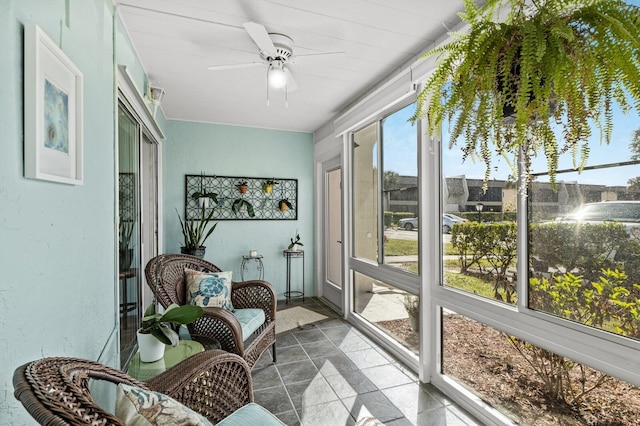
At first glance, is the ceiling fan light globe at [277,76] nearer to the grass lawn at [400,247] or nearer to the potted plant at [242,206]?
the grass lawn at [400,247]

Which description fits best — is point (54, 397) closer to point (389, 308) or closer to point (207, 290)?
point (207, 290)

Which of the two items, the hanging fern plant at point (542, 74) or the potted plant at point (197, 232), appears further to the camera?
the potted plant at point (197, 232)

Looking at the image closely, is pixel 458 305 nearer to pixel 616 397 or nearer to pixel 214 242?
pixel 616 397

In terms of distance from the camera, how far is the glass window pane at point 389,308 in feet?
8.84

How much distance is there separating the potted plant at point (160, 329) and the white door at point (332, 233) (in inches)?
103

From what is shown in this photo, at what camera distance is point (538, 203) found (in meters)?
1.64

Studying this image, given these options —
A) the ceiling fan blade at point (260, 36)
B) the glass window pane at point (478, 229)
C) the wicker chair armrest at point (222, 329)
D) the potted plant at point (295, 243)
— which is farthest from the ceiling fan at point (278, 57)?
the potted plant at point (295, 243)

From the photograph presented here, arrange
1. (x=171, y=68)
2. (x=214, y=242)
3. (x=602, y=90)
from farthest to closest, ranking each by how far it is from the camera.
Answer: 1. (x=214, y=242)
2. (x=171, y=68)
3. (x=602, y=90)

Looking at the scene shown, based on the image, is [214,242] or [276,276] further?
[276,276]

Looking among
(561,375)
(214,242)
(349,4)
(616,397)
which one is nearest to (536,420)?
(561,375)

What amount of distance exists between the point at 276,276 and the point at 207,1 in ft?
11.0

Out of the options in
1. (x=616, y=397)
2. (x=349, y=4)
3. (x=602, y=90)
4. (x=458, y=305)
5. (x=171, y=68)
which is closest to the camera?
(x=602, y=90)

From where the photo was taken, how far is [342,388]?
2.30 metres

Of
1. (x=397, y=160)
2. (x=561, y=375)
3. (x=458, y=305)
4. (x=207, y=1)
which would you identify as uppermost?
(x=207, y=1)
